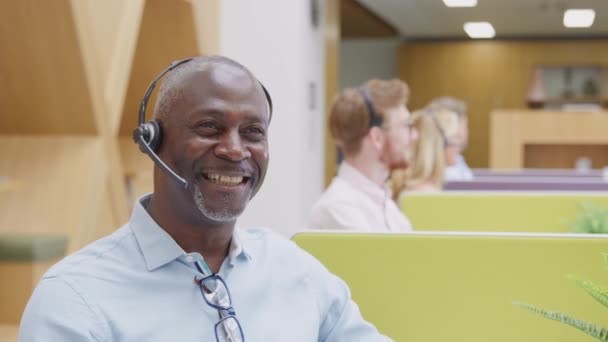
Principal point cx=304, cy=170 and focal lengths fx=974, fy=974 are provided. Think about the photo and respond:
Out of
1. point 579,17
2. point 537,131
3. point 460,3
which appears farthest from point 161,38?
point 579,17

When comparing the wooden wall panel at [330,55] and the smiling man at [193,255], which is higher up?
the wooden wall panel at [330,55]

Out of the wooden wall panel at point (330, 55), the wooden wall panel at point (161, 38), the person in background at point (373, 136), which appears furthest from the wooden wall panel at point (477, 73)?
the person in background at point (373, 136)

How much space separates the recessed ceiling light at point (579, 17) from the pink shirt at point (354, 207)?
28.4 ft

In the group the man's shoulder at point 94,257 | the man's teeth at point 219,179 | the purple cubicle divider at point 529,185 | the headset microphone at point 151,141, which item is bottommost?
the purple cubicle divider at point 529,185

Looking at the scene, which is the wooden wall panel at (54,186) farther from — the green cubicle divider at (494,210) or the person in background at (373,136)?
the green cubicle divider at (494,210)

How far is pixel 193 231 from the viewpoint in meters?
1.10

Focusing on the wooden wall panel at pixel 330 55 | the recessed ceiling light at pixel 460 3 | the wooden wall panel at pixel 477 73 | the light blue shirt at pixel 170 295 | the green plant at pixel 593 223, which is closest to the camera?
the light blue shirt at pixel 170 295

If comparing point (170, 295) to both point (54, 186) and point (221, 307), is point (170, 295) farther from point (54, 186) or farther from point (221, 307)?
point (54, 186)

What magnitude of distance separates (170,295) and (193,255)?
51mm

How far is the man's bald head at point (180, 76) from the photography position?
1.09 metres

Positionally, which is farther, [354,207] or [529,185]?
[529,185]

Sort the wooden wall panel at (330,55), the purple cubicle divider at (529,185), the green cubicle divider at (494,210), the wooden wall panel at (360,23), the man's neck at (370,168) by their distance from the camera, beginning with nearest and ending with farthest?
1. the man's neck at (370,168)
2. the green cubicle divider at (494,210)
3. the purple cubicle divider at (529,185)
4. the wooden wall panel at (330,55)
5. the wooden wall panel at (360,23)

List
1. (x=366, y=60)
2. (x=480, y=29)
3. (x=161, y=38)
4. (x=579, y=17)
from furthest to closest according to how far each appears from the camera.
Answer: (x=366, y=60) < (x=480, y=29) < (x=579, y=17) < (x=161, y=38)

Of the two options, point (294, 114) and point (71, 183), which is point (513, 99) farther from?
point (71, 183)
